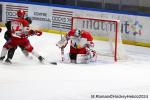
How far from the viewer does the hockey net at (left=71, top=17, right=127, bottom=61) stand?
9770 mm

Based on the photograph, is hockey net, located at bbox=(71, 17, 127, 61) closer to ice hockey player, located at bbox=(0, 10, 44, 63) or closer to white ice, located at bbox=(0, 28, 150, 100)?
white ice, located at bbox=(0, 28, 150, 100)

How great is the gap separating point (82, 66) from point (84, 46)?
16.3 inches

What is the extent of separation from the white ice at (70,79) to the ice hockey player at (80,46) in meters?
0.18

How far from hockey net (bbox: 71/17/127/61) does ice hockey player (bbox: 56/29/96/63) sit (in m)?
0.58

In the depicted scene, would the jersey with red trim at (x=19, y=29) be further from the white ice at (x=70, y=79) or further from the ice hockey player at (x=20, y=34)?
the white ice at (x=70, y=79)

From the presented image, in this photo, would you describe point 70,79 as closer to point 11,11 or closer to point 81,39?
point 81,39

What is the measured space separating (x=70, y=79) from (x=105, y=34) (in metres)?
2.38

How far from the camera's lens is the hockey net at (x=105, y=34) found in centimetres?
977

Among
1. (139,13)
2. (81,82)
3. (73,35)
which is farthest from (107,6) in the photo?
(81,82)

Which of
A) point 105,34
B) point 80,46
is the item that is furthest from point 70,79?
point 105,34

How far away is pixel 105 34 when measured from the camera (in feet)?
33.2

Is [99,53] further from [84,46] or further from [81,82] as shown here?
[81,82]

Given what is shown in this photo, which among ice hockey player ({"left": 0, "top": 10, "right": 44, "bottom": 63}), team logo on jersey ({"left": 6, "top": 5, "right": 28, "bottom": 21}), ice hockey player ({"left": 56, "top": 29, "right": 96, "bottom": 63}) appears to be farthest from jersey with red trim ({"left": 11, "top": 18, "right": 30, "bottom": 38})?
team logo on jersey ({"left": 6, "top": 5, "right": 28, "bottom": 21})

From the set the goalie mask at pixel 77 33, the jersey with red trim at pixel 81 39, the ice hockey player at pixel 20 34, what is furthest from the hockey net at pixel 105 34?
the ice hockey player at pixel 20 34
